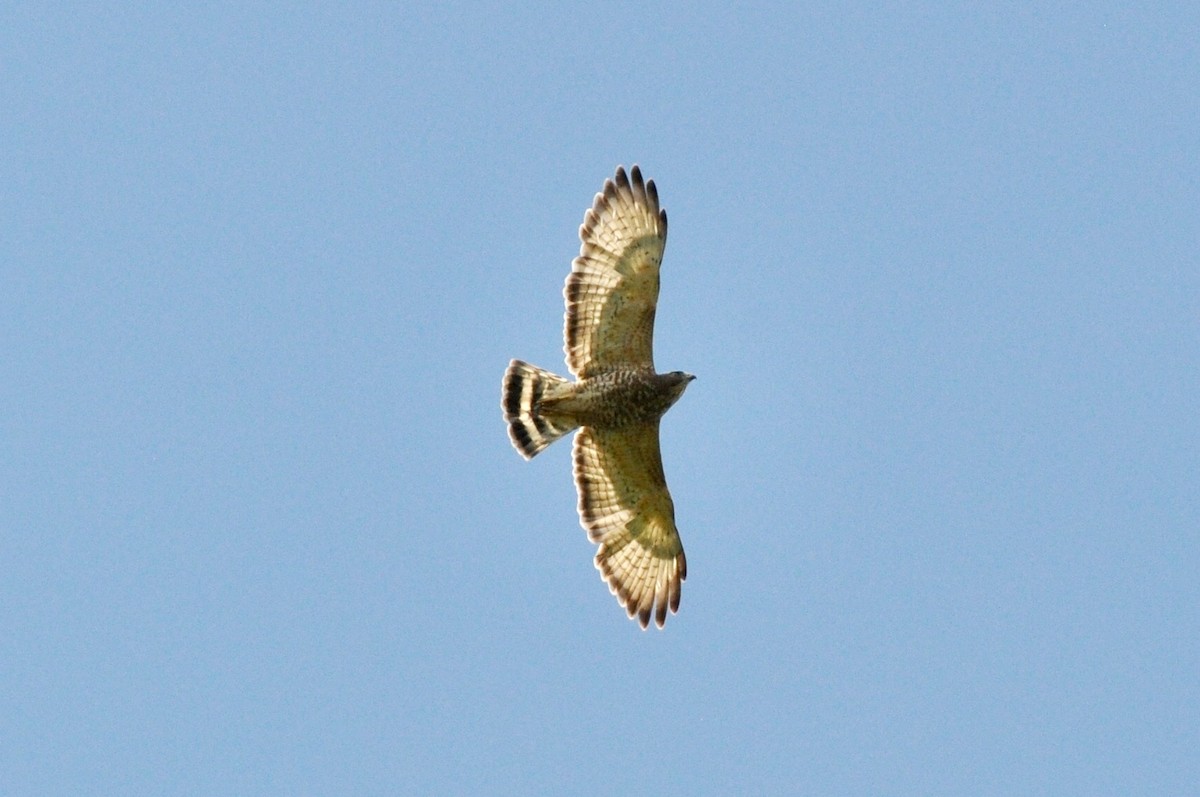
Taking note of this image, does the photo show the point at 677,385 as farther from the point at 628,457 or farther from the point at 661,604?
the point at 661,604

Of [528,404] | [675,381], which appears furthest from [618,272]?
[528,404]

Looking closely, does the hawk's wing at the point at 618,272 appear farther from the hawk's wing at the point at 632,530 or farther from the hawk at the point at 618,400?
the hawk's wing at the point at 632,530

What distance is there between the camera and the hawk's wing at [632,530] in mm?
20578

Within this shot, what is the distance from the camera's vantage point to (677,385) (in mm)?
19781

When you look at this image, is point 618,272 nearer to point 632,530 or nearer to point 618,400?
point 618,400

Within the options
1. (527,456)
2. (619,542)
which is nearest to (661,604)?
(619,542)

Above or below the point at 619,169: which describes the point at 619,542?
below

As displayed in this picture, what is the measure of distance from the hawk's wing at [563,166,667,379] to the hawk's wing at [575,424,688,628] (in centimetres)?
118

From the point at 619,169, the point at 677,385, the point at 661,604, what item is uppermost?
the point at 619,169

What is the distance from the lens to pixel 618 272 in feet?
64.1

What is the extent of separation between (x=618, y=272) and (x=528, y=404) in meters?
1.56

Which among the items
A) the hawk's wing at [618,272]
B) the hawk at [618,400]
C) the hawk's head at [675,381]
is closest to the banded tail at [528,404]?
the hawk at [618,400]

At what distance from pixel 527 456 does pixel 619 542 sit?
1401 millimetres

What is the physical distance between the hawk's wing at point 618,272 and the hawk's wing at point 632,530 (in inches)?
46.6
